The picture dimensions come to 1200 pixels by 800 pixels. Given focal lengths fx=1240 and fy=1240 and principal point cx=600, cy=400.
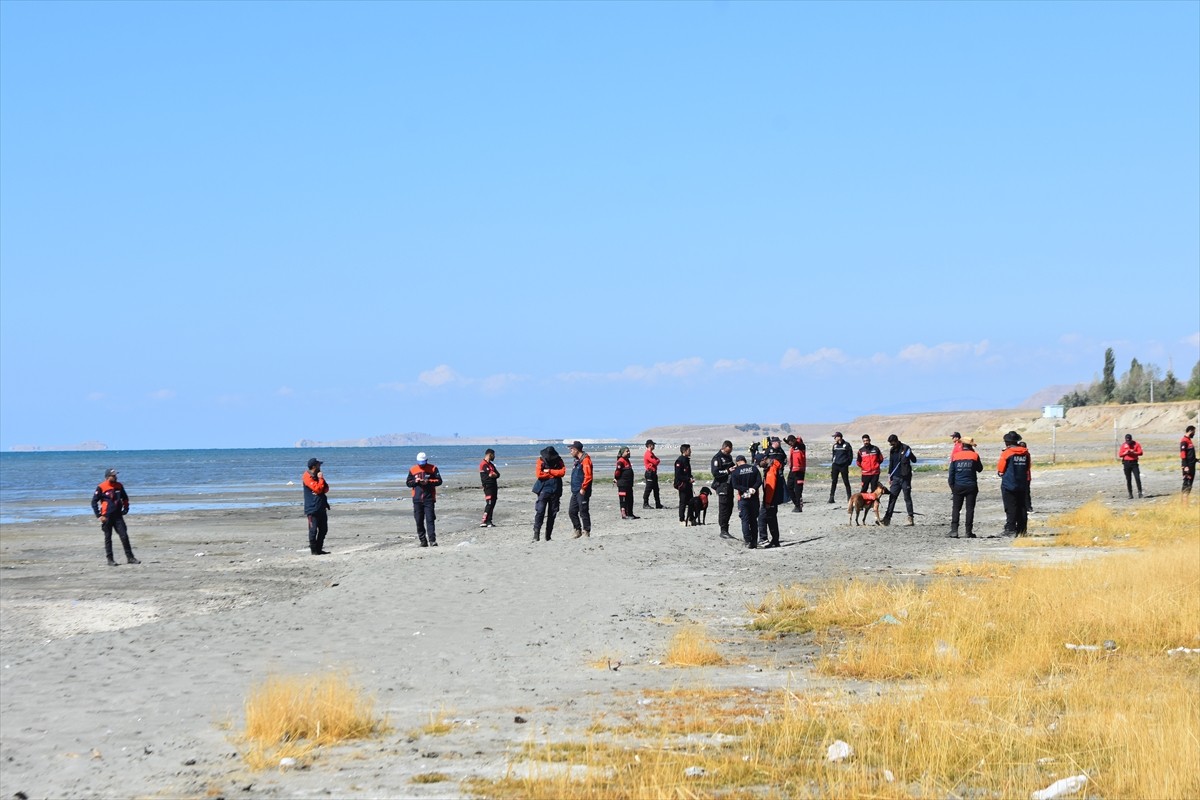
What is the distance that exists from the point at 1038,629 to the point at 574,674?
13.6 ft

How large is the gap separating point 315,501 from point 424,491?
2.06 metres

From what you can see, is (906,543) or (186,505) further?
(186,505)

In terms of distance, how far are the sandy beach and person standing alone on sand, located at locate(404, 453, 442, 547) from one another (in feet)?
1.22

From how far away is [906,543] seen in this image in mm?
21609

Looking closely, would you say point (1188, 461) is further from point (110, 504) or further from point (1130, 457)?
point (110, 504)

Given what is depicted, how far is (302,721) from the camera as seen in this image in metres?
8.34

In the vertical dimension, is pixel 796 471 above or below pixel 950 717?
above

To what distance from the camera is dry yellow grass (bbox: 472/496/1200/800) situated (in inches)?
258

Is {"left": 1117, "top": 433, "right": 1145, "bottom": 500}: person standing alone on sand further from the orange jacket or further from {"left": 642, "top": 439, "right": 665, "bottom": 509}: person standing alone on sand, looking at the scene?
the orange jacket

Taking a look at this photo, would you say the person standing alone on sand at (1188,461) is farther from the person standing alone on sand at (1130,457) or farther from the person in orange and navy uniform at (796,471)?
the person in orange and navy uniform at (796,471)

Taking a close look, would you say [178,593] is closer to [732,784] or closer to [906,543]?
[906,543]

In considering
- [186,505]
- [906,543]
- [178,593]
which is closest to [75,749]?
[178,593]

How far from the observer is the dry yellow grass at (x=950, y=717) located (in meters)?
6.56

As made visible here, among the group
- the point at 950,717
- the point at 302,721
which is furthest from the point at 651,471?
the point at 950,717
